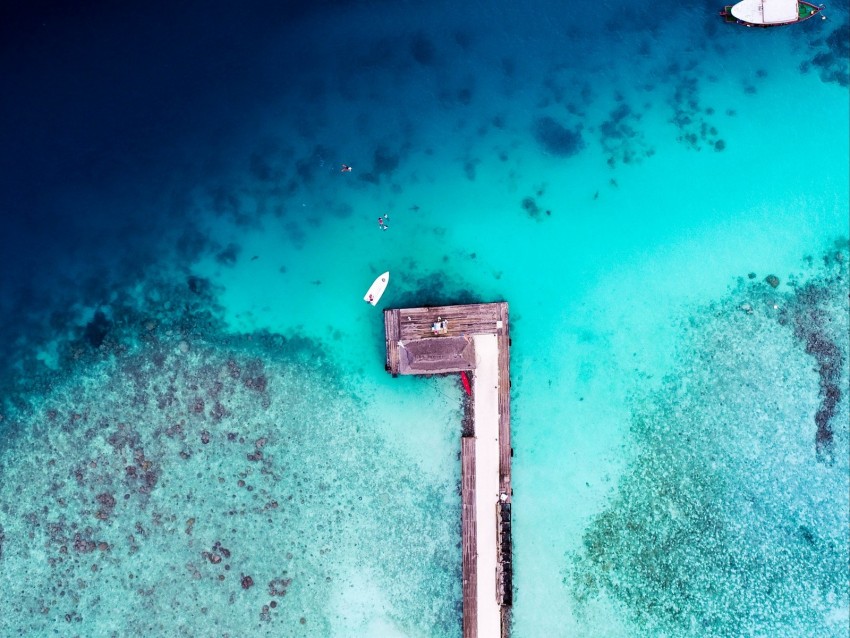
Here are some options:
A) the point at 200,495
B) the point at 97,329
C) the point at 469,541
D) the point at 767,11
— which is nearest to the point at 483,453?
the point at 469,541

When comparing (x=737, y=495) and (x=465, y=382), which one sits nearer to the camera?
(x=465, y=382)

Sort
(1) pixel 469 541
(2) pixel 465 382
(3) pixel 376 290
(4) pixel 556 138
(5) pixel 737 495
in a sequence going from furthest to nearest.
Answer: (4) pixel 556 138 < (5) pixel 737 495 < (3) pixel 376 290 < (2) pixel 465 382 < (1) pixel 469 541

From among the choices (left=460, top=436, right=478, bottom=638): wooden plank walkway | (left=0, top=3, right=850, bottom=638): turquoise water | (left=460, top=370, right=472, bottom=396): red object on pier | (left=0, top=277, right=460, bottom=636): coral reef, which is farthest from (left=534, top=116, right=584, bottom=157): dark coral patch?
(left=0, top=277, right=460, bottom=636): coral reef

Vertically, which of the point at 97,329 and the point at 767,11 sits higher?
the point at 767,11

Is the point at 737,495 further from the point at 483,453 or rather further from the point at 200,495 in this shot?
the point at 200,495

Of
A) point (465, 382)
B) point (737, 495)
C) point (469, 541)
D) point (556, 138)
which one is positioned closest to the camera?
point (469, 541)

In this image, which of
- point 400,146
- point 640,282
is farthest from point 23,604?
point 640,282

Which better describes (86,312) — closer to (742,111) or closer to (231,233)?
(231,233)
